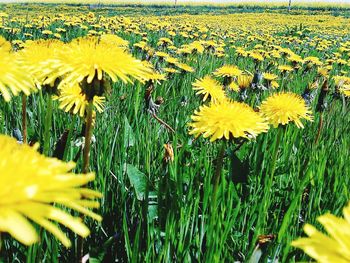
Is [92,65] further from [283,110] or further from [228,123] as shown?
[283,110]

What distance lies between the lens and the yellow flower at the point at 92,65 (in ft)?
2.88

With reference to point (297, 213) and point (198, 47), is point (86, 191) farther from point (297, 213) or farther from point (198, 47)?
point (198, 47)

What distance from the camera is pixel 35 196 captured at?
0.39m

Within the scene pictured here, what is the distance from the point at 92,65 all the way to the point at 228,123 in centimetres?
44

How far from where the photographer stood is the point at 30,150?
54 centimetres

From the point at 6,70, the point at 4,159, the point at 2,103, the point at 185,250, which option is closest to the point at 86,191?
the point at 4,159

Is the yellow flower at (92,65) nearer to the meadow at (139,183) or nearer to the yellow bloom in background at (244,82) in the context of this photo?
the meadow at (139,183)

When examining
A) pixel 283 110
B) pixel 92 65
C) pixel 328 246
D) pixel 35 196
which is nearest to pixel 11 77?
pixel 92 65

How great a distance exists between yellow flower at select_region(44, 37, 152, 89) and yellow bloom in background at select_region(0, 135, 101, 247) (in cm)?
42

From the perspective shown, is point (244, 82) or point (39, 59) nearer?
point (39, 59)

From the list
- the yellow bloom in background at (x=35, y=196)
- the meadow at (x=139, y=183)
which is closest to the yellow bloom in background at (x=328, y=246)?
the meadow at (x=139, y=183)

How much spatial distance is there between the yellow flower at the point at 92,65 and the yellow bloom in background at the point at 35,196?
0.42m

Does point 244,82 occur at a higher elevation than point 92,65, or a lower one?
lower

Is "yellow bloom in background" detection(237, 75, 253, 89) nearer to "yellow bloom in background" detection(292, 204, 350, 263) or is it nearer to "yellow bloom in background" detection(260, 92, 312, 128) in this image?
"yellow bloom in background" detection(260, 92, 312, 128)
